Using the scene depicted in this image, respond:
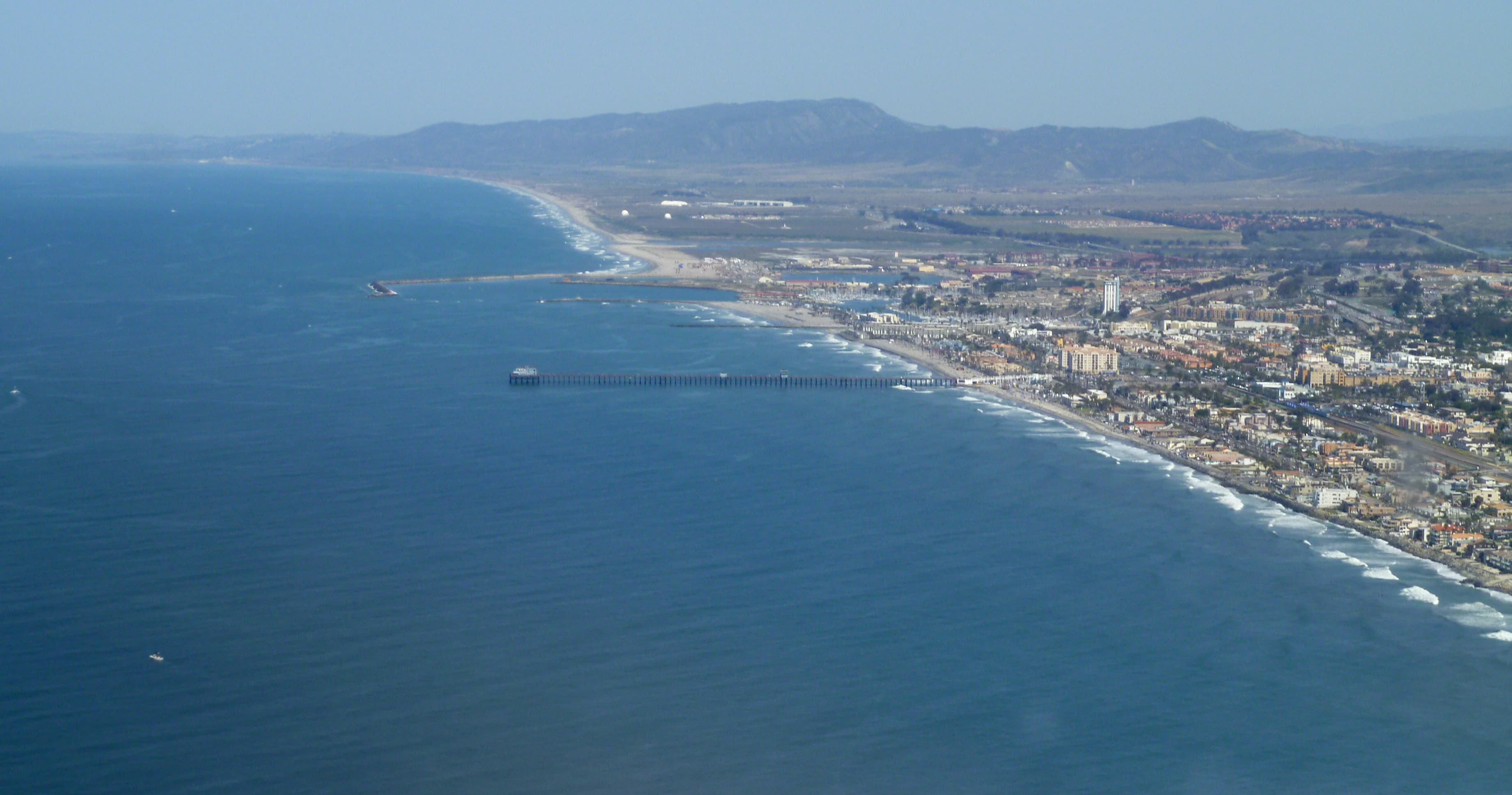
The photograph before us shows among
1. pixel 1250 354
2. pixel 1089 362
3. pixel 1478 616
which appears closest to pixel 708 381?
pixel 1089 362

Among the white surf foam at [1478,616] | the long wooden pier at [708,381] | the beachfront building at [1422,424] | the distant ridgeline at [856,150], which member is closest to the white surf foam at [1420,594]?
the white surf foam at [1478,616]

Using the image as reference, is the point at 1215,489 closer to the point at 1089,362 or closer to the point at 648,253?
the point at 1089,362

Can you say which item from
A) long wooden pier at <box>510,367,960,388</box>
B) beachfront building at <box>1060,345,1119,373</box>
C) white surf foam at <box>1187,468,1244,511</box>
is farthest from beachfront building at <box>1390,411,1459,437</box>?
long wooden pier at <box>510,367,960,388</box>

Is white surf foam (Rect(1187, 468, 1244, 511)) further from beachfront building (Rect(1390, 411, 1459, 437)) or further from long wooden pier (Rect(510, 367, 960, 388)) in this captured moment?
long wooden pier (Rect(510, 367, 960, 388))

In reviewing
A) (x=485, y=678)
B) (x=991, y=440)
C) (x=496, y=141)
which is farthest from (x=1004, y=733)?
(x=496, y=141)

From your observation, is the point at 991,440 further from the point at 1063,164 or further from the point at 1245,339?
the point at 1063,164
